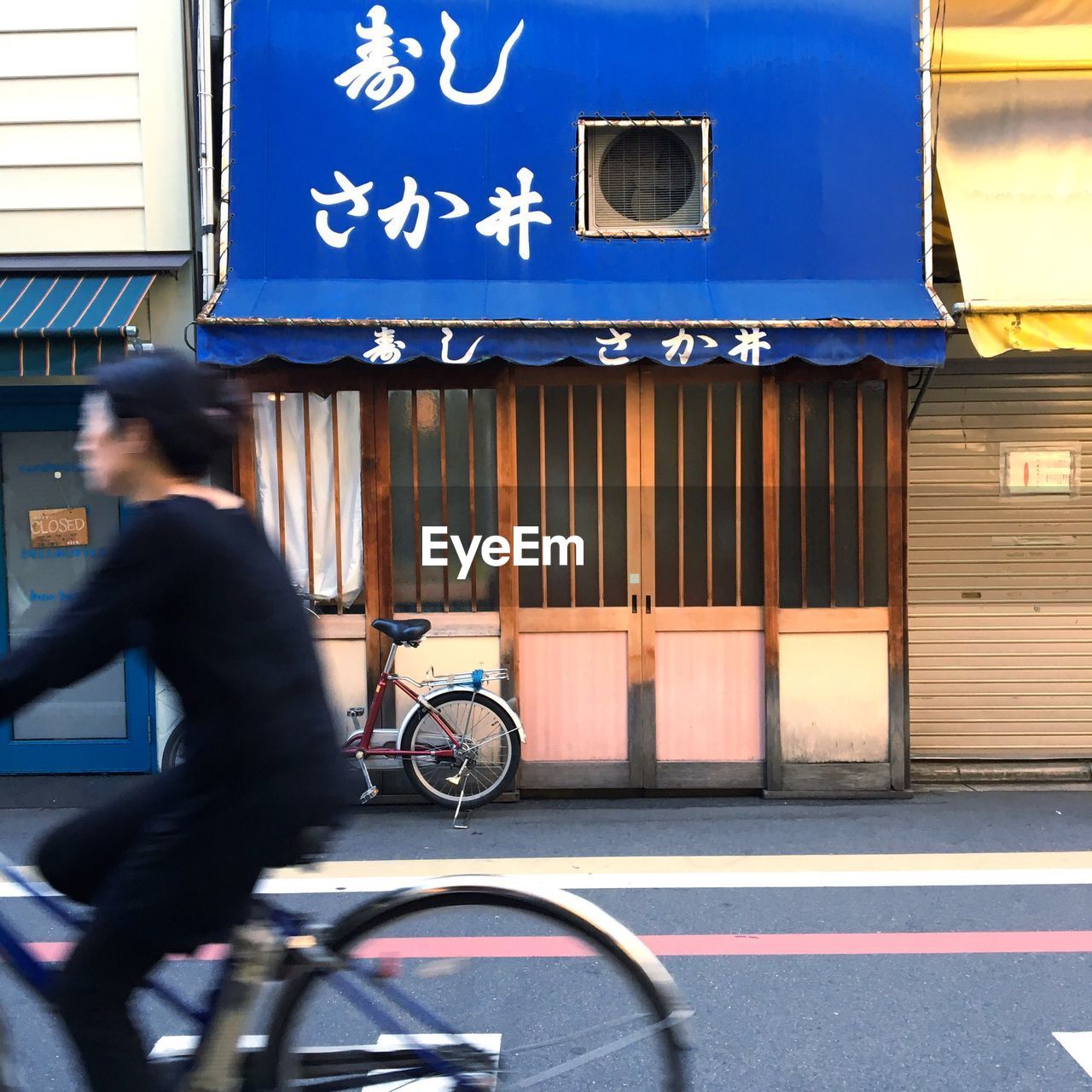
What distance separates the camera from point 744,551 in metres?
7.30

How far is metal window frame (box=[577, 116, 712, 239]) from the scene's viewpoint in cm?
704

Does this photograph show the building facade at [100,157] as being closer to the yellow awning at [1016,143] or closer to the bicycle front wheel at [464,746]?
the bicycle front wheel at [464,746]

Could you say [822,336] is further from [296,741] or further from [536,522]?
[296,741]

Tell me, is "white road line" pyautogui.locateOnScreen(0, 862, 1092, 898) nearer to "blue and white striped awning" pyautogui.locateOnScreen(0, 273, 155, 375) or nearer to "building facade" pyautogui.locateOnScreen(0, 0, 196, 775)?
"blue and white striped awning" pyautogui.locateOnScreen(0, 273, 155, 375)

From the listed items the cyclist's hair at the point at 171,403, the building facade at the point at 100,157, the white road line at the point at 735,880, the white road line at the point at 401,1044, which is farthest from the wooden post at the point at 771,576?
the cyclist's hair at the point at 171,403

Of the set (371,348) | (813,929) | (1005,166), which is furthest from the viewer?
(1005,166)

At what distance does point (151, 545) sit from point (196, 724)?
387mm

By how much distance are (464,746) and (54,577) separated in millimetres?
3448

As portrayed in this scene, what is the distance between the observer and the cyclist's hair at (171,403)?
2.16 meters

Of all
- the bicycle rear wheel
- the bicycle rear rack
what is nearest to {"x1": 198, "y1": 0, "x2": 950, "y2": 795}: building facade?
the bicycle rear rack

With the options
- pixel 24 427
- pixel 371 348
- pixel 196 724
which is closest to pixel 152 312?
pixel 24 427

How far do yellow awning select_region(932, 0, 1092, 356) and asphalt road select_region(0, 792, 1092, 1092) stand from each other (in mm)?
3140

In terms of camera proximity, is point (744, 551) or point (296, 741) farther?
point (744, 551)

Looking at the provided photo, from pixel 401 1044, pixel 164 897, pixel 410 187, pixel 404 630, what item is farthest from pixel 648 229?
pixel 164 897
